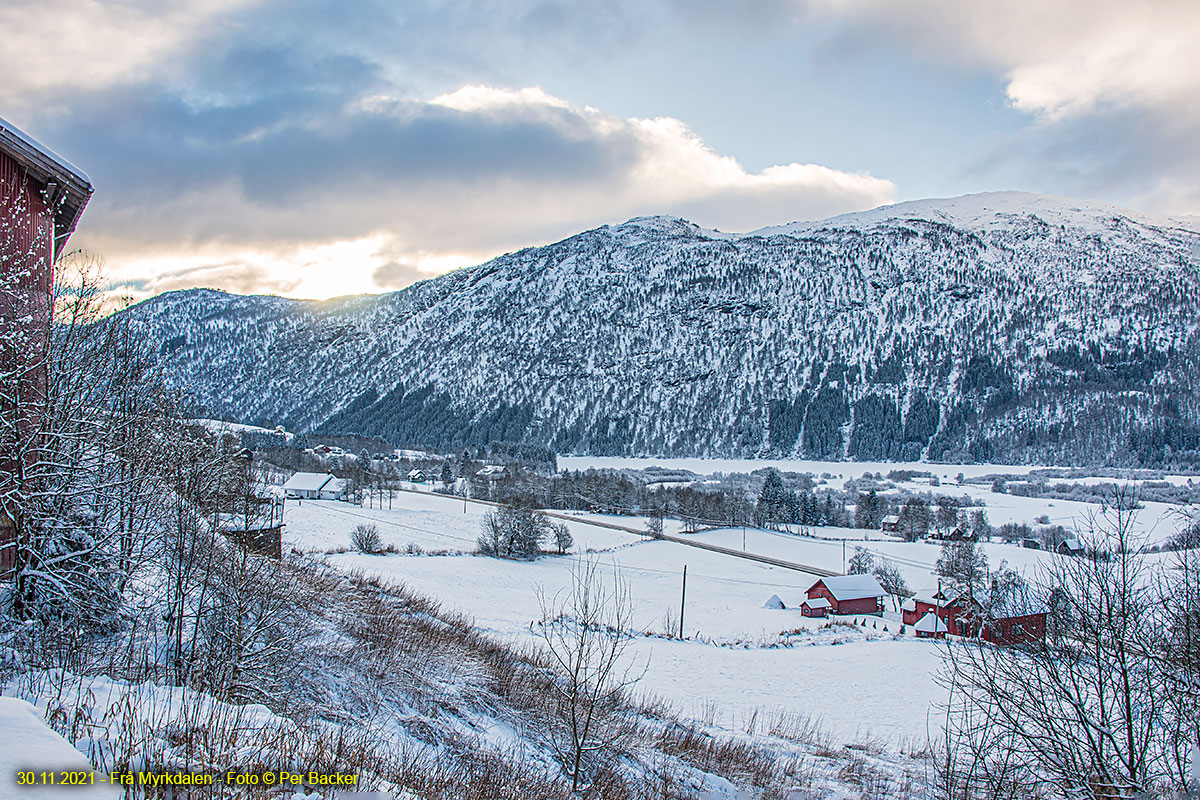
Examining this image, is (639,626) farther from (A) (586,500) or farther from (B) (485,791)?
(A) (586,500)

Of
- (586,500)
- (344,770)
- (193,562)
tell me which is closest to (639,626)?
(193,562)

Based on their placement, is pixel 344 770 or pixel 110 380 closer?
pixel 344 770

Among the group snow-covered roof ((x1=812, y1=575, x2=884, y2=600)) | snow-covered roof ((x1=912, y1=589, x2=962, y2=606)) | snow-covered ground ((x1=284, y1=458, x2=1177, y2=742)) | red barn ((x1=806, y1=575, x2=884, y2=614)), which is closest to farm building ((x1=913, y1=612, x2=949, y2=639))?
snow-covered roof ((x1=912, y1=589, x2=962, y2=606))

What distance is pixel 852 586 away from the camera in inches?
2029

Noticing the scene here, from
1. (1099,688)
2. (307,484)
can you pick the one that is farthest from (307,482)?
(1099,688)

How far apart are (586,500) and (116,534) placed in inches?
3607

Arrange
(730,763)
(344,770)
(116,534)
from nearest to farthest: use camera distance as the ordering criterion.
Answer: (344,770), (116,534), (730,763)

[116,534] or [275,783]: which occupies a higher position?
[116,534]

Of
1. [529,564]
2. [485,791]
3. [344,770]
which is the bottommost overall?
[529,564]

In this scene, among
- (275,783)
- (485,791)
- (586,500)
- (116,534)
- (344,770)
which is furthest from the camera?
(586,500)

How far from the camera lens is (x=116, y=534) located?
9.21m

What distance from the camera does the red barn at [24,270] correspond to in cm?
849

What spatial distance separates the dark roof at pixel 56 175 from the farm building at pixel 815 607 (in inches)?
1824

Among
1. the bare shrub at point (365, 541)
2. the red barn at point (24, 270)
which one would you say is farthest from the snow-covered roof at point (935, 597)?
the red barn at point (24, 270)
